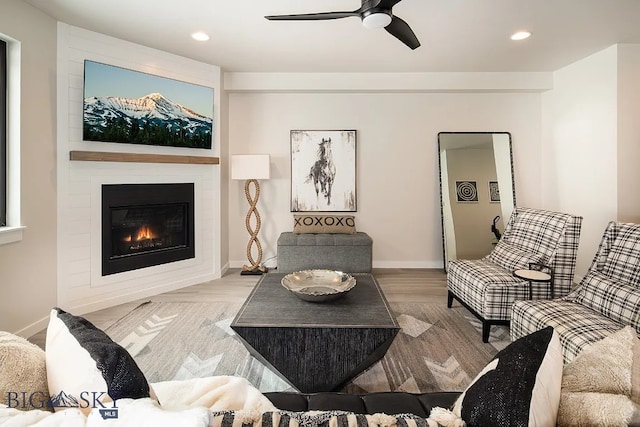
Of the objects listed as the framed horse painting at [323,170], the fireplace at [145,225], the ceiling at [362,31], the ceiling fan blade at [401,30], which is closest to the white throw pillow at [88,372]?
the ceiling fan blade at [401,30]

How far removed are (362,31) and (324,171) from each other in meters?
1.88

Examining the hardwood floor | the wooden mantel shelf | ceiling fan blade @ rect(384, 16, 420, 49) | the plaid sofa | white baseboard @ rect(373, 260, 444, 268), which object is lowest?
the hardwood floor

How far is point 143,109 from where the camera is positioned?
132 inches

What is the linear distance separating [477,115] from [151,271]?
4604 millimetres

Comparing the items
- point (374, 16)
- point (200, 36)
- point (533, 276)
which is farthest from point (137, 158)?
point (533, 276)

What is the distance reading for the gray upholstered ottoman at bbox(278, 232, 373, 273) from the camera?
396 centimetres

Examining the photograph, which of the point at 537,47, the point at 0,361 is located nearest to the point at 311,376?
the point at 0,361

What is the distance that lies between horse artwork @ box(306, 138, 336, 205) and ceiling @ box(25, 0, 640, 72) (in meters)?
1.02

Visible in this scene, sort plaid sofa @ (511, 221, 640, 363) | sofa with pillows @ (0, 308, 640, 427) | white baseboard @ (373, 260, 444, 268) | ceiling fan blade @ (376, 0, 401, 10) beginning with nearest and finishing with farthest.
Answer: sofa with pillows @ (0, 308, 640, 427)
plaid sofa @ (511, 221, 640, 363)
ceiling fan blade @ (376, 0, 401, 10)
white baseboard @ (373, 260, 444, 268)

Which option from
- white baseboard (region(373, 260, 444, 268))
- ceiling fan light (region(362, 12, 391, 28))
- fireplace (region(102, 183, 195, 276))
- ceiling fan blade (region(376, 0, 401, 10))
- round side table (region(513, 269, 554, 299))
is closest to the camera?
ceiling fan blade (region(376, 0, 401, 10))

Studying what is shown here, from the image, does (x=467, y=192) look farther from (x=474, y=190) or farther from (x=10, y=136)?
(x=10, y=136)

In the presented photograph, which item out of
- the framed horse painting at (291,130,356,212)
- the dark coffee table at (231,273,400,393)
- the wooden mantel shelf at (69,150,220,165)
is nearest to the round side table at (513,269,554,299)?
the dark coffee table at (231,273,400,393)

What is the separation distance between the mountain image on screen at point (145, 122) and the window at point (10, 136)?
0.52 meters

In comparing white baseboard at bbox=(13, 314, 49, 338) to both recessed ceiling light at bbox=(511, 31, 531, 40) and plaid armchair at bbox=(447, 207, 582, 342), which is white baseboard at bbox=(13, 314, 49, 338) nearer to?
plaid armchair at bbox=(447, 207, 582, 342)
